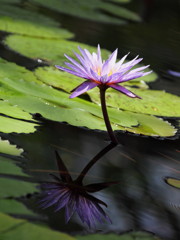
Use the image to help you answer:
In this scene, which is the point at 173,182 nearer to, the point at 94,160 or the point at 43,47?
the point at 94,160

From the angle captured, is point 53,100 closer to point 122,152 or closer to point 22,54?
point 122,152

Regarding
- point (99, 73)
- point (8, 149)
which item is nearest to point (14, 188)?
point (8, 149)

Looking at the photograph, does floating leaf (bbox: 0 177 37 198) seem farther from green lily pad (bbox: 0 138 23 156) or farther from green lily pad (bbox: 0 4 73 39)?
green lily pad (bbox: 0 4 73 39)

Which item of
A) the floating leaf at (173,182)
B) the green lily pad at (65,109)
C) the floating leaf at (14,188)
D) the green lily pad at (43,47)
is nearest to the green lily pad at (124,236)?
the floating leaf at (14,188)

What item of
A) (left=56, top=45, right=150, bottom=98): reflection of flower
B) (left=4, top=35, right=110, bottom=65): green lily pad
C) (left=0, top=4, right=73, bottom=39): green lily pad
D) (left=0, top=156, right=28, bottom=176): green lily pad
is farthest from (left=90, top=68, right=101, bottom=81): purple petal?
(left=0, top=4, right=73, bottom=39): green lily pad

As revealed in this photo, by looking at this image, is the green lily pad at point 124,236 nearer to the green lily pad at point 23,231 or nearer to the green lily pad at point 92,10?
the green lily pad at point 23,231

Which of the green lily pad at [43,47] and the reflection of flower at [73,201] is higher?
the reflection of flower at [73,201]
